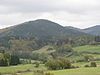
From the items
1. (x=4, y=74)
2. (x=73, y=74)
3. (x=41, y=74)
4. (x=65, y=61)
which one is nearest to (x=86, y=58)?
(x=65, y=61)

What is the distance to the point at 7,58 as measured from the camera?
171375mm

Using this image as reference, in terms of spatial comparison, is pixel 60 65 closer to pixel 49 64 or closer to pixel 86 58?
pixel 49 64

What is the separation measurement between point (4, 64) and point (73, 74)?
251ft

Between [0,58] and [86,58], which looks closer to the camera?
[0,58]

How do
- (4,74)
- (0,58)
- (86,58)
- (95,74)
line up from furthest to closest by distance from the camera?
1. (86,58)
2. (0,58)
3. (4,74)
4. (95,74)

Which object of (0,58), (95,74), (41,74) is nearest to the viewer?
(41,74)

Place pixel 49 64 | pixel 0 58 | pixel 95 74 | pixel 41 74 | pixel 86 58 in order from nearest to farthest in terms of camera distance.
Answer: pixel 41 74 → pixel 95 74 → pixel 49 64 → pixel 0 58 → pixel 86 58

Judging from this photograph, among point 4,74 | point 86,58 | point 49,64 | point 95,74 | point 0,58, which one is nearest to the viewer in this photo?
point 95,74

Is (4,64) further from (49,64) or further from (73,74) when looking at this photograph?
(73,74)

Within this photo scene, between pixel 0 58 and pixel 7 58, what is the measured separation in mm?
6084

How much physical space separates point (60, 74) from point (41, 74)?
18136 mm

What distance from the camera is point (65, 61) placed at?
14662cm

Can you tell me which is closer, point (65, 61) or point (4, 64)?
point (65, 61)

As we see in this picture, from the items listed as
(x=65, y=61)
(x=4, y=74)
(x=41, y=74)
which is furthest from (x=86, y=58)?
(x=41, y=74)
